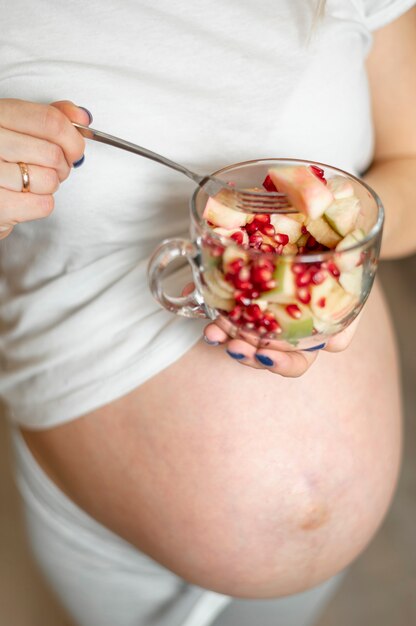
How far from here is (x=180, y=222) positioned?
2.97 feet

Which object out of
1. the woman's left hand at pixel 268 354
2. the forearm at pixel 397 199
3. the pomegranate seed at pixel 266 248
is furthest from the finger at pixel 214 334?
the forearm at pixel 397 199

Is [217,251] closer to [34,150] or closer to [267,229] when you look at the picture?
[267,229]

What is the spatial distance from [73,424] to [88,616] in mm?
374

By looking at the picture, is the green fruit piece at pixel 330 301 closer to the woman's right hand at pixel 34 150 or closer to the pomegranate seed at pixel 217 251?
the pomegranate seed at pixel 217 251

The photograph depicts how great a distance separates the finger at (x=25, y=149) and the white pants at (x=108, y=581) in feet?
1.66

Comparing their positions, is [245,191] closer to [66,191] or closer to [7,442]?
[66,191]

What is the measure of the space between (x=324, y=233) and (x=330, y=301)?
9 centimetres

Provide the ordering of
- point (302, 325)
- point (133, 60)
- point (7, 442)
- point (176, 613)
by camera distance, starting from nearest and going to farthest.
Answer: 1. point (302, 325)
2. point (133, 60)
3. point (176, 613)
4. point (7, 442)

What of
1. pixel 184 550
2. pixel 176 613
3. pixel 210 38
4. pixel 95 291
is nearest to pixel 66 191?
pixel 95 291

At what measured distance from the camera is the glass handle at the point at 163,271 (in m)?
0.70

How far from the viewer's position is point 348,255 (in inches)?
24.9

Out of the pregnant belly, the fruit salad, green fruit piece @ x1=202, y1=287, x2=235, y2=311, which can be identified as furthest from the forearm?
green fruit piece @ x1=202, y1=287, x2=235, y2=311

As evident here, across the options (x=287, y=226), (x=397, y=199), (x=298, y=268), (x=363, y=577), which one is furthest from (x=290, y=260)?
(x=363, y=577)

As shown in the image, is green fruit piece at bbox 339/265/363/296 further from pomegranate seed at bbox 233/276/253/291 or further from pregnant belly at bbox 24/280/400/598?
pregnant belly at bbox 24/280/400/598
